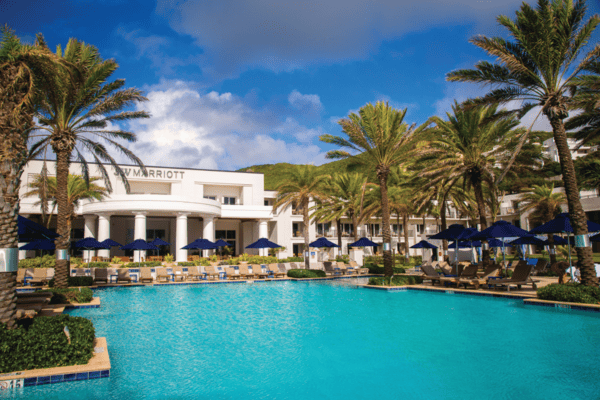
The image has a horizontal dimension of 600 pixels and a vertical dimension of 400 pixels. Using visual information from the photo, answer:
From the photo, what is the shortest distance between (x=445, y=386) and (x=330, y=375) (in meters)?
1.84

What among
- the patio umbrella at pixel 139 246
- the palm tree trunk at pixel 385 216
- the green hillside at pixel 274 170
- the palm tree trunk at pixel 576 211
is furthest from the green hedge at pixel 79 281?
the green hillside at pixel 274 170

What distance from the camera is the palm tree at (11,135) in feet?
23.5

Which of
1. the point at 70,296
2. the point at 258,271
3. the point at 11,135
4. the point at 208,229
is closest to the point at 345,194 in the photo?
the point at 208,229

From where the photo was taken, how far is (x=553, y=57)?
14.1 meters

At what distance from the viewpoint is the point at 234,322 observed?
11.9 meters

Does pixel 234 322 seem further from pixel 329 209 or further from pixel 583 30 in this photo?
pixel 329 209

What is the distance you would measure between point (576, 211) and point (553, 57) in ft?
17.0

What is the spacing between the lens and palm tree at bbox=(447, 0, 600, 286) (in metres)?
13.6

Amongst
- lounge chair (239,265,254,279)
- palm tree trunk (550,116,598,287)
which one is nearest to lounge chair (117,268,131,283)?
lounge chair (239,265,254,279)

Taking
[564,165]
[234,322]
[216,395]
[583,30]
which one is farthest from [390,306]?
[583,30]

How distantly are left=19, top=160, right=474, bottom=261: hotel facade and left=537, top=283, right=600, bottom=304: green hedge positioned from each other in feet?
85.0

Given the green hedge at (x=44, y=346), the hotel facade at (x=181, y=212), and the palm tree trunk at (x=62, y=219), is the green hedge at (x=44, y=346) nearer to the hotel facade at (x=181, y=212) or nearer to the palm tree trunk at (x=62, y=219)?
the palm tree trunk at (x=62, y=219)

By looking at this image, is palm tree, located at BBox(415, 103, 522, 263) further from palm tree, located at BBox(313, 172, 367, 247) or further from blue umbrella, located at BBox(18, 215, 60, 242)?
blue umbrella, located at BBox(18, 215, 60, 242)

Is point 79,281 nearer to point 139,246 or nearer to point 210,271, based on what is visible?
point 139,246
